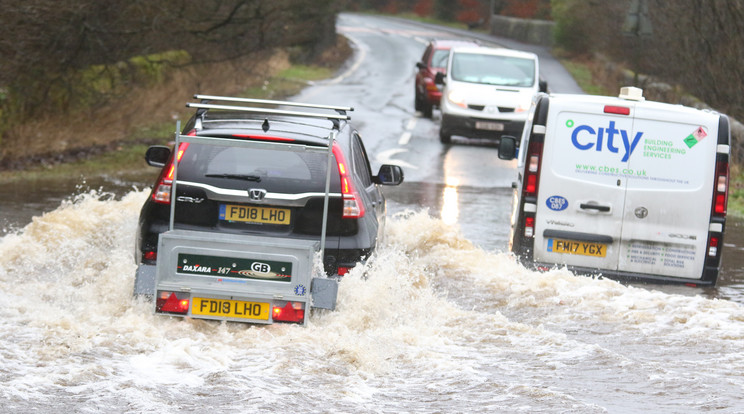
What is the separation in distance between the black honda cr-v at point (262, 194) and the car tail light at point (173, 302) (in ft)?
2.63

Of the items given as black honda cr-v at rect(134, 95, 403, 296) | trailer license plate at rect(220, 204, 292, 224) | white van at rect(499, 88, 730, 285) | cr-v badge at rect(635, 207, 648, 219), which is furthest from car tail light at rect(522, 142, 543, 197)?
trailer license plate at rect(220, 204, 292, 224)

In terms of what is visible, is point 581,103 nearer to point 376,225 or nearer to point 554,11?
point 376,225

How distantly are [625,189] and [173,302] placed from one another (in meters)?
4.80

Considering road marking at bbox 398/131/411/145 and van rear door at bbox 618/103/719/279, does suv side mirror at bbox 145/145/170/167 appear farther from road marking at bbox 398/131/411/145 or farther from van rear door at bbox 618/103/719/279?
road marking at bbox 398/131/411/145

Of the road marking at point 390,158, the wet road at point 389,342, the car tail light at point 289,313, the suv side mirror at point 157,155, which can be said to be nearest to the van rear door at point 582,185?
the wet road at point 389,342

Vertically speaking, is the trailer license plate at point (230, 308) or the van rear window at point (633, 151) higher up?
the van rear window at point (633, 151)

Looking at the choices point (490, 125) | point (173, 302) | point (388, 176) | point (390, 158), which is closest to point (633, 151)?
point (388, 176)

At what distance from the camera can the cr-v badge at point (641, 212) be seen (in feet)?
36.1

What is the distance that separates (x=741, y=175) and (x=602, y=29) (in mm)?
23017

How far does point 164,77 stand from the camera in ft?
85.7

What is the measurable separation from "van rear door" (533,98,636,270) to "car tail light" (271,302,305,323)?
365 centimetres

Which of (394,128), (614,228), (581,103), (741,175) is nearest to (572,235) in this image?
(614,228)

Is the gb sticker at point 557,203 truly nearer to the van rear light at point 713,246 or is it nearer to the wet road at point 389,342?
the wet road at point 389,342

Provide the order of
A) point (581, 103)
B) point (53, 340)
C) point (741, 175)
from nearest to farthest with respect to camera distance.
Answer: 1. point (53, 340)
2. point (581, 103)
3. point (741, 175)
